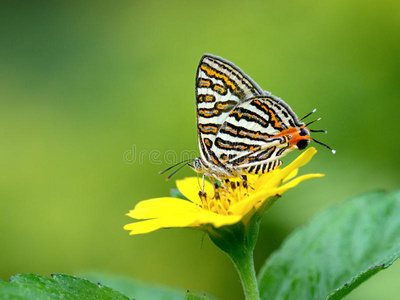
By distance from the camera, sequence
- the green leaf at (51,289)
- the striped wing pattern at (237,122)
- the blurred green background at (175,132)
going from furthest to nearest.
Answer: the blurred green background at (175,132) < the striped wing pattern at (237,122) < the green leaf at (51,289)

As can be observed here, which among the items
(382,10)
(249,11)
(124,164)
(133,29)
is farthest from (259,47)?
(133,29)

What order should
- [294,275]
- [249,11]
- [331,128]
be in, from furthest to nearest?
1. [249,11]
2. [331,128]
3. [294,275]

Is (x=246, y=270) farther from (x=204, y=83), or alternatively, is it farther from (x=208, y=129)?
(x=204, y=83)

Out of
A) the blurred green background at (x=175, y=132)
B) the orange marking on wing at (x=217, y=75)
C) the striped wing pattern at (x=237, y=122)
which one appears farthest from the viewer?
the blurred green background at (x=175, y=132)

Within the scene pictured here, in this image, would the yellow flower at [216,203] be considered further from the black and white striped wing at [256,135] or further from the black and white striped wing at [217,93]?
the black and white striped wing at [217,93]

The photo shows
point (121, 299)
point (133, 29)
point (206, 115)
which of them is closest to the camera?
point (121, 299)

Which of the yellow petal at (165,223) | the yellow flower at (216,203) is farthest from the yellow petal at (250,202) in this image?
the yellow petal at (165,223)

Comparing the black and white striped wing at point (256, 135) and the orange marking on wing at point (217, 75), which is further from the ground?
the orange marking on wing at point (217, 75)

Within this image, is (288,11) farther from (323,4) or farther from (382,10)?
(382,10)
